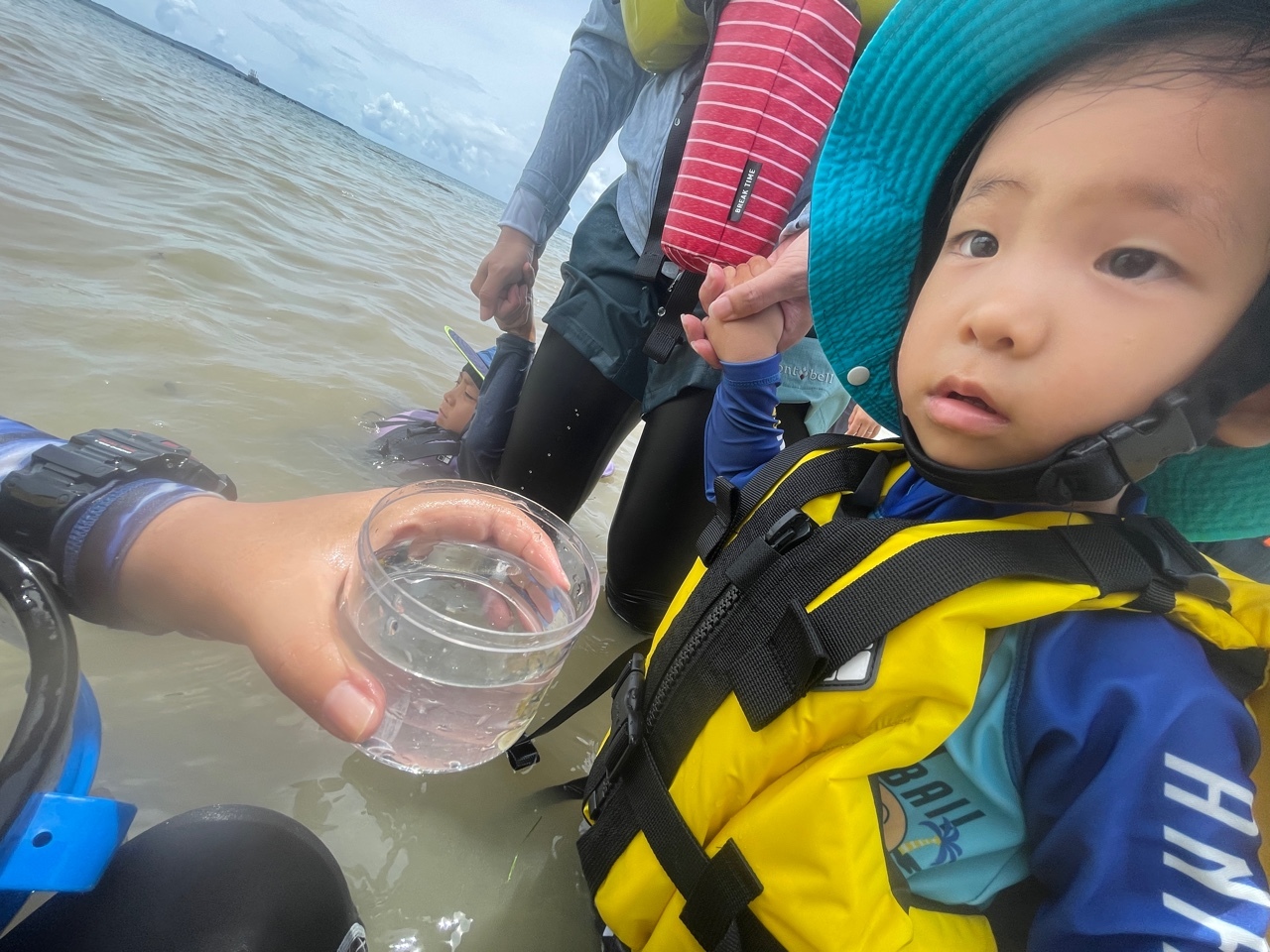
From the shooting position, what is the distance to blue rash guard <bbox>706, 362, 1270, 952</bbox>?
2.29ft

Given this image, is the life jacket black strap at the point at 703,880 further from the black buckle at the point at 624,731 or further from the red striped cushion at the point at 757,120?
the red striped cushion at the point at 757,120

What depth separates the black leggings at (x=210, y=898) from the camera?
0.70 metres

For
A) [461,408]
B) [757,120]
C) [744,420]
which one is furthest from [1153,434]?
[461,408]

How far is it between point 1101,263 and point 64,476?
60.3 inches

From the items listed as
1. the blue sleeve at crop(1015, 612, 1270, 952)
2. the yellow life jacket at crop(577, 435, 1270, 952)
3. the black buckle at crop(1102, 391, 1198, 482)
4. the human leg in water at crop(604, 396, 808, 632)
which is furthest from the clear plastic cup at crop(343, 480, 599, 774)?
the human leg in water at crop(604, 396, 808, 632)

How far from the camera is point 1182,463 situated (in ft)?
3.44

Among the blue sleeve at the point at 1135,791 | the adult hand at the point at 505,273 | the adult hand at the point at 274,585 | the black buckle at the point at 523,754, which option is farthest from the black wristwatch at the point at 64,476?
the adult hand at the point at 505,273

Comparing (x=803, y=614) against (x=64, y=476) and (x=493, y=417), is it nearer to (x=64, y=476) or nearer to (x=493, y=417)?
(x=64, y=476)

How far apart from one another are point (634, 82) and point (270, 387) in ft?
6.69

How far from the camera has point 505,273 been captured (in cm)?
253

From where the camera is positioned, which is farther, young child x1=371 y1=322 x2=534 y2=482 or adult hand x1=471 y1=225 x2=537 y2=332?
young child x1=371 y1=322 x2=534 y2=482

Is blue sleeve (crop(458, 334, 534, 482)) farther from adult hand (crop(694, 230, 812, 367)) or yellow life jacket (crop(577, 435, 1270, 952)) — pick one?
yellow life jacket (crop(577, 435, 1270, 952))

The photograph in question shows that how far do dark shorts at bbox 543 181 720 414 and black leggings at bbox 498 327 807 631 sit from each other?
0.18 ft

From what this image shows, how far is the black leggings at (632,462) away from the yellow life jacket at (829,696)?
96 cm
